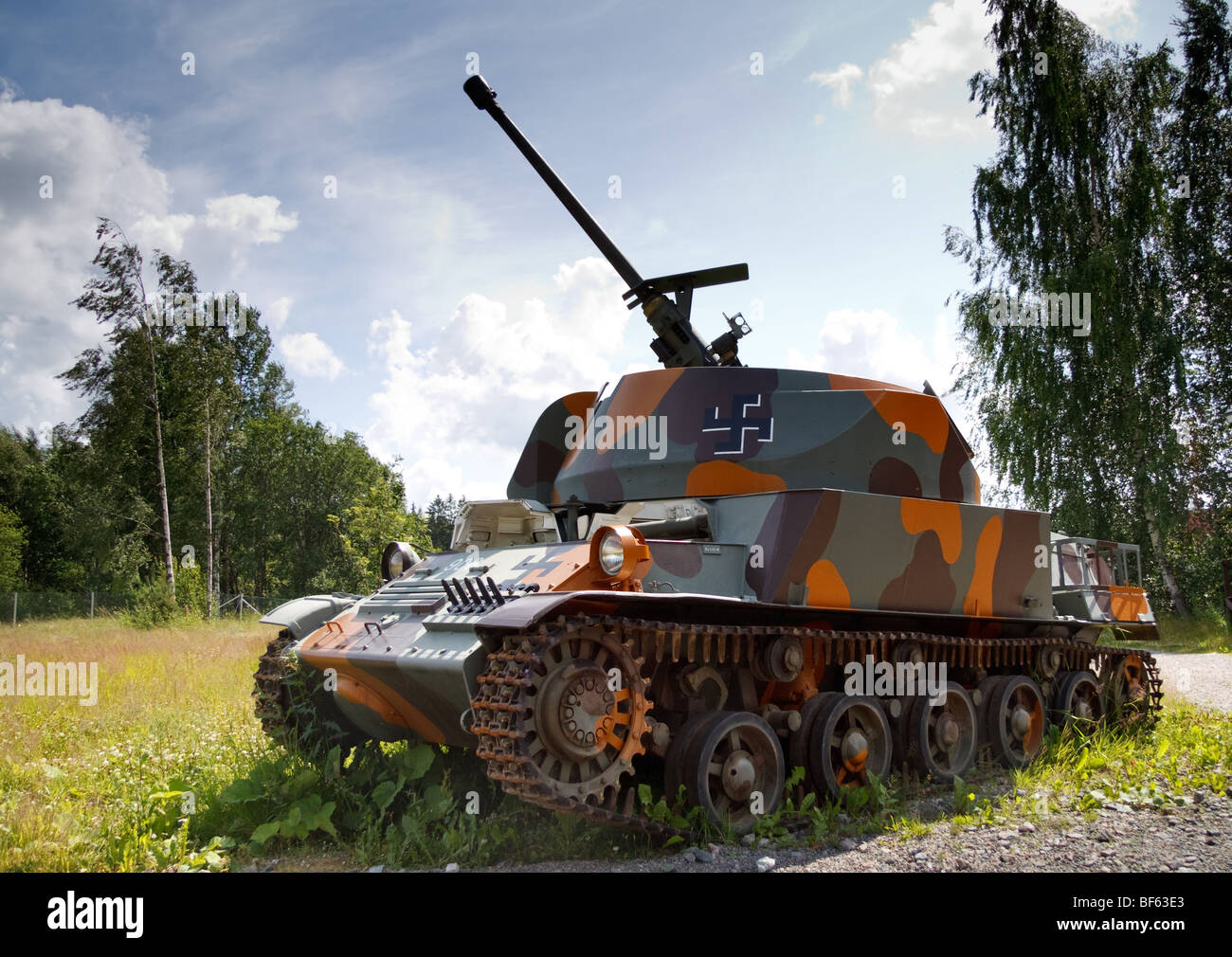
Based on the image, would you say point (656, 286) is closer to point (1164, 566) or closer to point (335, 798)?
point (335, 798)

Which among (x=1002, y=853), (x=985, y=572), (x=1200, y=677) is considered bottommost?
(x=1200, y=677)

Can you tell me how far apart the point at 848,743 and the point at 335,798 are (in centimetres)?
371

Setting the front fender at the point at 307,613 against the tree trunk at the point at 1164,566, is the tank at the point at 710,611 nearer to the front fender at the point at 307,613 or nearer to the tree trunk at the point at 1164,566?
the front fender at the point at 307,613

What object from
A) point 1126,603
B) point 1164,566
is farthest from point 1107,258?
point 1126,603

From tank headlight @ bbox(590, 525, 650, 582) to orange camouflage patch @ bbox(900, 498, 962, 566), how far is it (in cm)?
251

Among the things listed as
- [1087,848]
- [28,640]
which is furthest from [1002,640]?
[28,640]

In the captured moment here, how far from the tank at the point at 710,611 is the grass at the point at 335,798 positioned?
348 mm

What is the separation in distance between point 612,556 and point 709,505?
5.12ft

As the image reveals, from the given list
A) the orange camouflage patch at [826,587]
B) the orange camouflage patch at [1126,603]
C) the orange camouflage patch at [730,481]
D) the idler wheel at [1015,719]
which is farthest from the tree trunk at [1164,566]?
the orange camouflage patch at [826,587]

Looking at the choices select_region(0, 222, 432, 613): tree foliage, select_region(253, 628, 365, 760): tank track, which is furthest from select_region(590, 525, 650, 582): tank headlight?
select_region(0, 222, 432, 613): tree foliage

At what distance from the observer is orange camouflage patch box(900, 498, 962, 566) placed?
7.71 m

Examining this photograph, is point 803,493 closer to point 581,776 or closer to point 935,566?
point 935,566

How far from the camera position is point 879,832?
6.66m

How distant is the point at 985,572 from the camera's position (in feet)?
28.0
